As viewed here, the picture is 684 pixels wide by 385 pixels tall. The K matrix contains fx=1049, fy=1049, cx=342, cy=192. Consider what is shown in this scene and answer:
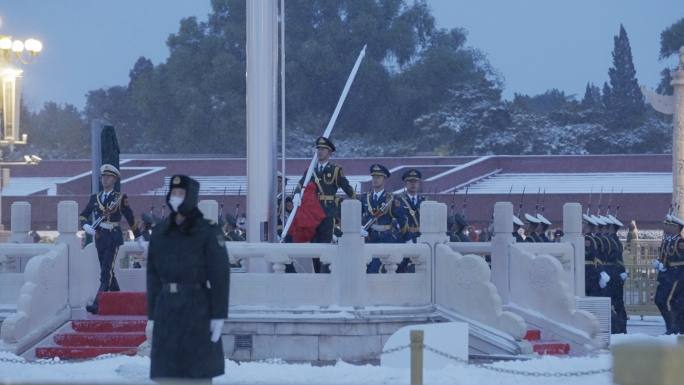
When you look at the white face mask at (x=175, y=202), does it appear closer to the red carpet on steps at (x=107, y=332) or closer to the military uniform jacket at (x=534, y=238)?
the red carpet on steps at (x=107, y=332)

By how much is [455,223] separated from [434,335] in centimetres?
635

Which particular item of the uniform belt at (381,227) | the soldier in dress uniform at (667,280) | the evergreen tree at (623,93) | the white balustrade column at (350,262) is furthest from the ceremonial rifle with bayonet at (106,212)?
the evergreen tree at (623,93)

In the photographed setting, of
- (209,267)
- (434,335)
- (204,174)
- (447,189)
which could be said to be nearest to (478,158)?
(447,189)

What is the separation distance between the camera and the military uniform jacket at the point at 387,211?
1260cm

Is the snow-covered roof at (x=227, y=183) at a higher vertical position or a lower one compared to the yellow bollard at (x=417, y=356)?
higher

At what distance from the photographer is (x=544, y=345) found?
10.8m

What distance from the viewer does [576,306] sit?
11.6 metres

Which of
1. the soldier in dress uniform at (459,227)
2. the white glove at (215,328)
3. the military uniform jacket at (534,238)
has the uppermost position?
the soldier in dress uniform at (459,227)

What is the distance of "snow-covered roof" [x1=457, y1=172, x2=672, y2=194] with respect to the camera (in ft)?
125

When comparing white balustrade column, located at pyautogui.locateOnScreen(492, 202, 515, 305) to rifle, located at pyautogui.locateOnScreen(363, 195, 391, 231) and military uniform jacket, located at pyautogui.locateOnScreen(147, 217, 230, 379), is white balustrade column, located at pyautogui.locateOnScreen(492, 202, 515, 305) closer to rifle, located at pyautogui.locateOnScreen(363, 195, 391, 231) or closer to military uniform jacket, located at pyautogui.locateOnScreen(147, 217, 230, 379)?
rifle, located at pyautogui.locateOnScreen(363, 195, 391, 231)

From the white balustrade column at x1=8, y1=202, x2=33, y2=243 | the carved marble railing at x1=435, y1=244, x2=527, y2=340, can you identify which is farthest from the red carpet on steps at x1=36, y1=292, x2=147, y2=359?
the carved marble railing at x1=435, y1=244, x2=527, y2=340

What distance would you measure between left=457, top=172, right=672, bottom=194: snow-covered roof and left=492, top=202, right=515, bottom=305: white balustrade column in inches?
1025

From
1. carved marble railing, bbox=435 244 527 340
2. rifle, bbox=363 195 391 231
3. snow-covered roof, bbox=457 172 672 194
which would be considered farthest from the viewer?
snow-covered roof, bbox=457 172 672 194

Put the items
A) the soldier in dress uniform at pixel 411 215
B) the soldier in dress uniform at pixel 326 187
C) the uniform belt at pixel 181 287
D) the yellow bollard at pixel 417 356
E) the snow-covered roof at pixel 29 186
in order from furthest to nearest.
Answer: the snow-covered roof at pixel 29 186, the soldier in dress uniform at pixel 411 215, the soldier in dress uniform at pixel 326 187, the yellow bollard at pixel 417 356, the uniform belt at pixel 181 287
